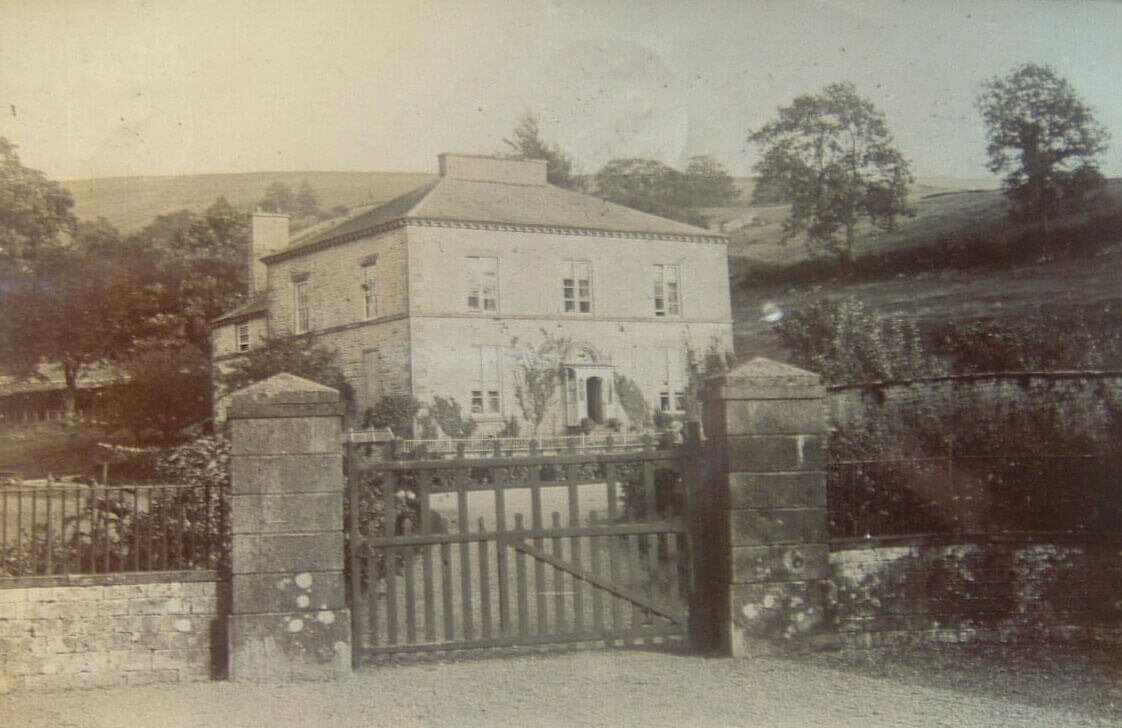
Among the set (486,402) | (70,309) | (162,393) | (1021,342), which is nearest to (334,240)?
(162,393)

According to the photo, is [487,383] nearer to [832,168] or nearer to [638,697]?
[638,697]

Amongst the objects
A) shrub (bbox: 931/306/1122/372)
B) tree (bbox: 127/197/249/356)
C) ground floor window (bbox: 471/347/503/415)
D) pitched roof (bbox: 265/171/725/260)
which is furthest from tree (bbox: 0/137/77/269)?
shrub (bbox: 931/306/1122/372)

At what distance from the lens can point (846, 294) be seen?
7117mm

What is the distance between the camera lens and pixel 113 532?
5730 millimetres

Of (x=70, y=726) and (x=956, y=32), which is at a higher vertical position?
A: (x=956, y=32)

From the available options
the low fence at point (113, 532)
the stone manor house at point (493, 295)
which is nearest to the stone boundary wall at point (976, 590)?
the stone manor house at point (493, 295)

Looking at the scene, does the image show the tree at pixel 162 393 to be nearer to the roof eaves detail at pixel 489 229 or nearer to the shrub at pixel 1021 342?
the roof eaves detail at pixel 489 229

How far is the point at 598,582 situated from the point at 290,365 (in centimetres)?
317

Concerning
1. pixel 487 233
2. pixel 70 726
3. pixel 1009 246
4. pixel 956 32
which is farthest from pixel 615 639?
pixel 956 32

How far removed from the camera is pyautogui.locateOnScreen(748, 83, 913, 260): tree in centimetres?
668

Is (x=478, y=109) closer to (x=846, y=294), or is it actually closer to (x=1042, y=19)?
(x=846, y=294)

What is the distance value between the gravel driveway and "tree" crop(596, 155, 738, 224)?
330 centimetres

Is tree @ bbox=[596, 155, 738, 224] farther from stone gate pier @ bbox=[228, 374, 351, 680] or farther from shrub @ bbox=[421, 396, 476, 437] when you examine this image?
stone gate pier @ bbox=[228, 374, 351, 680]

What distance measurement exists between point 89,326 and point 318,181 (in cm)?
178
